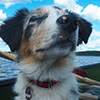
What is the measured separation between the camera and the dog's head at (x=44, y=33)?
6.86 ft

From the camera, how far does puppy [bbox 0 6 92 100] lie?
2182 millimetres

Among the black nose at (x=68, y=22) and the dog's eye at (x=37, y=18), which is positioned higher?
the dog's eye at (x=37, y=18)

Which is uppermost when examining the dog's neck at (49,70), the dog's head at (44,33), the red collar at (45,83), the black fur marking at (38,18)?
the black fur marking at (38,18)

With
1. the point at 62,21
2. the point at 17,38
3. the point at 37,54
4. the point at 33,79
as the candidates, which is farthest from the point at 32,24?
the point at 33,79

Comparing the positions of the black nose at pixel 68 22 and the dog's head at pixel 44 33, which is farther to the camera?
the dog's head at pixel 44 33

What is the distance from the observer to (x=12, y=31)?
2.90 metres

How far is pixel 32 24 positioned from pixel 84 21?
1313mm

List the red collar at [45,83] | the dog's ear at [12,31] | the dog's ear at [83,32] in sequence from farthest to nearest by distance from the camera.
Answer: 1. the dog's ear at [83,32]
2. the dog's ear at [12,31]
3. the red collar at [45,83]

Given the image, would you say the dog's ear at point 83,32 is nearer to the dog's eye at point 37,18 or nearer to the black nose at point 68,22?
the dog's eye at point 37,18

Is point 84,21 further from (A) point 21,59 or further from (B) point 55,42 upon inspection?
(A) point 21,59

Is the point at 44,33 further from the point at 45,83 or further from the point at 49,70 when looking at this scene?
the point at 45,83

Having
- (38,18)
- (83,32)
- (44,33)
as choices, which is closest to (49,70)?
(44,33)

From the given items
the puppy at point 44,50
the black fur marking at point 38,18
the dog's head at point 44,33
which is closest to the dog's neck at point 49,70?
the puppy at point 44,50

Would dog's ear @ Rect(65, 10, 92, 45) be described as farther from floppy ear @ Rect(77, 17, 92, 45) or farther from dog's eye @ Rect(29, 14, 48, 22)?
dog's eye @ Rect(29, 14, 48, 22)
